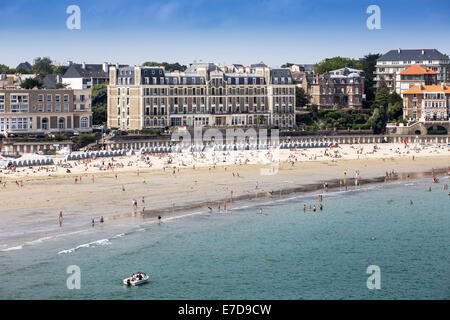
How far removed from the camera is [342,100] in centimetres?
15312

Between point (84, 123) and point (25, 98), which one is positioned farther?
point (84, 123)

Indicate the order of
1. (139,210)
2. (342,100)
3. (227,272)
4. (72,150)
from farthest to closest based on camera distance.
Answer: (342,100) → (72,150) → (139,210) → (227,272)

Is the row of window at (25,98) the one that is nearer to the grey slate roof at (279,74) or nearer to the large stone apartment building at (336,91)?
the grey slate roof at (279,74)

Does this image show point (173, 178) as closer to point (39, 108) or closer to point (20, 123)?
point (20, 123)

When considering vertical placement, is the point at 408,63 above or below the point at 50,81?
above

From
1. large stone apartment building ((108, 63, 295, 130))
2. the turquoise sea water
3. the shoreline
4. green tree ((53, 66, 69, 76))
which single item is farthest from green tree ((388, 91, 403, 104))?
green tree ((53, 66, 69, 76))

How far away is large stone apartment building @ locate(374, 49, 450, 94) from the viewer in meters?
166

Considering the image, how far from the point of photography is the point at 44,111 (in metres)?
118

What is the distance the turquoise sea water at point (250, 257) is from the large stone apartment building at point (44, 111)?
2167 inches

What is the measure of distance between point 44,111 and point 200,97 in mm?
27830

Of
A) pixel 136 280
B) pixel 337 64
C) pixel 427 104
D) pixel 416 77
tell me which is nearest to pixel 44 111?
pixel 427 104
